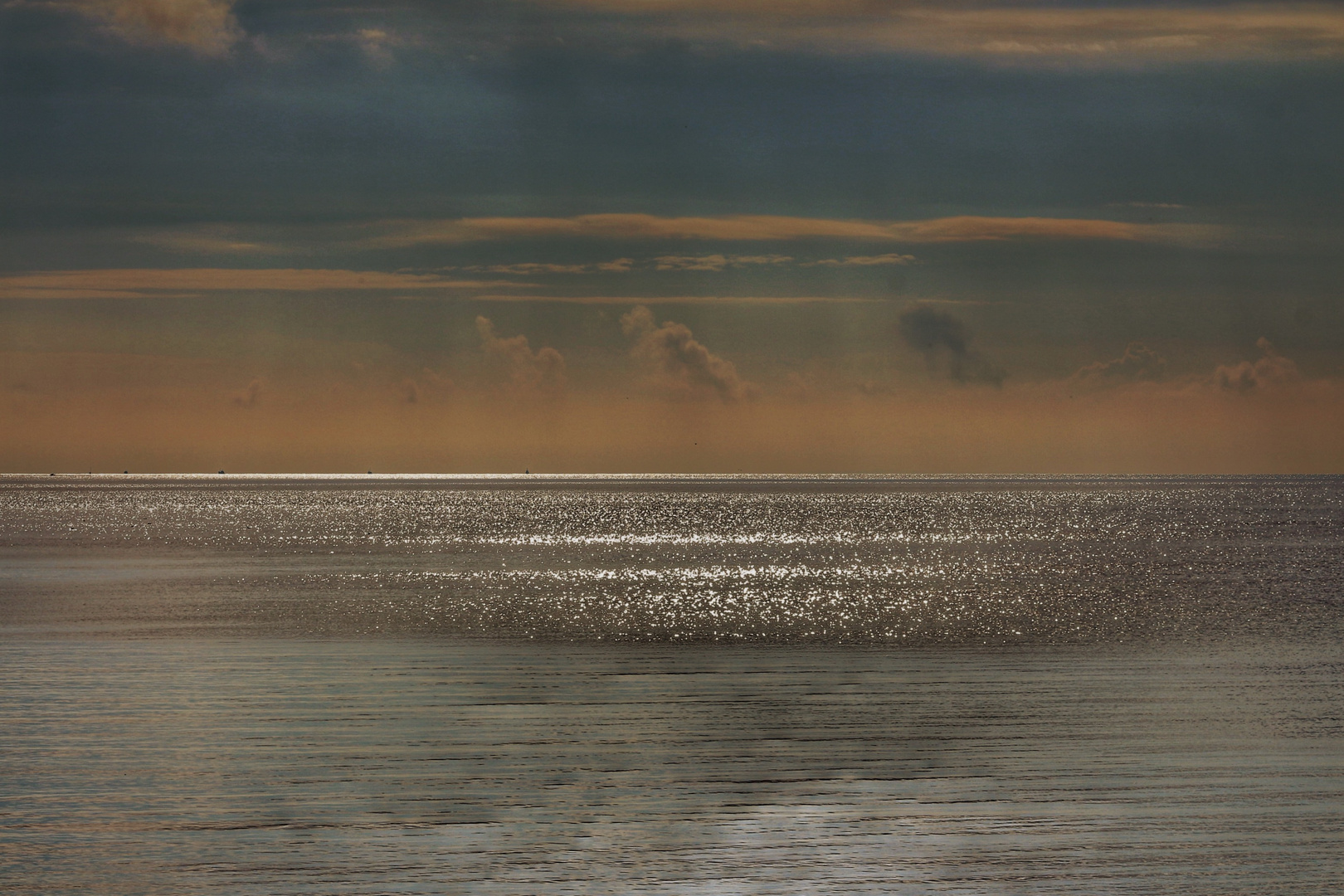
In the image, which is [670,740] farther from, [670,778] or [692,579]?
[692,579]

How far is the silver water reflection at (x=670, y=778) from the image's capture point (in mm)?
12703

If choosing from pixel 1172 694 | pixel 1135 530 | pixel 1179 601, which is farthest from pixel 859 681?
pixel 1135 530

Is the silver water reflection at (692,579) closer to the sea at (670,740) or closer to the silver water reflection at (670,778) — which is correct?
the sea at (670,740)

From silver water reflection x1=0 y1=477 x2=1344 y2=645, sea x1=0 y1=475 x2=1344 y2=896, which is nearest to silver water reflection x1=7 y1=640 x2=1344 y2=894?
sea x1=0 y1=475 x2=1344 y2=896

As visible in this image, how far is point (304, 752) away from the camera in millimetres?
18141

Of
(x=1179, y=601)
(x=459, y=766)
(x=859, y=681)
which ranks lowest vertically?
(x=1179, y=601)

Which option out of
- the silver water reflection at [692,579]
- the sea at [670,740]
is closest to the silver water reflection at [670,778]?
the sea at [670,740]

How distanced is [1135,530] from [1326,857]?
98.3 m

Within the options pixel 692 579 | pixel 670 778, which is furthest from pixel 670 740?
pixel 692 579

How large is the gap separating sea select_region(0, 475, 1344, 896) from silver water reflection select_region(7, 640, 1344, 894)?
6cm

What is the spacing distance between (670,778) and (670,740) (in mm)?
2454

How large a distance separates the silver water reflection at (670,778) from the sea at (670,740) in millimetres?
64

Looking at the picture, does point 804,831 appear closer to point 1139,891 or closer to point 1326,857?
point 1139,891

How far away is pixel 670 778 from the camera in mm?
16609
